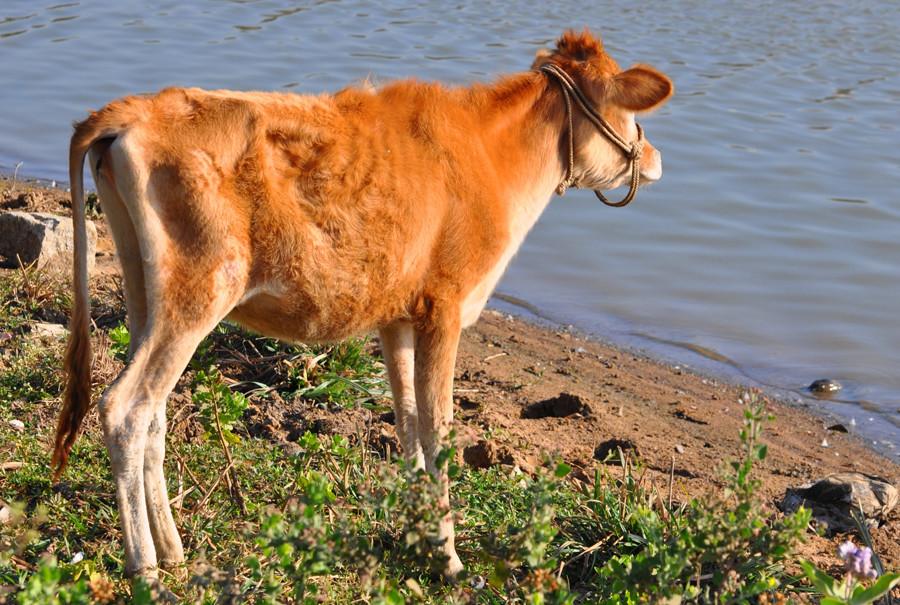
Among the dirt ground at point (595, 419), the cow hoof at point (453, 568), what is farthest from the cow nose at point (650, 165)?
the cow hoof at point (453, 568)

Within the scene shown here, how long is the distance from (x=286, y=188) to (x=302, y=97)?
52 centimetres

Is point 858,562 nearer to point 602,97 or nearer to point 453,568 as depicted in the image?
point 453,568

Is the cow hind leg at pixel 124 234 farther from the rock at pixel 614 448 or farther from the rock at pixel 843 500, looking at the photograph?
the rock at pixel 843 500

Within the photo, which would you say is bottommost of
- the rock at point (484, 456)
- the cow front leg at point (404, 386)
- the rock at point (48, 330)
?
the rock at point (484, 456)

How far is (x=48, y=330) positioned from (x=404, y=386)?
7.71ft

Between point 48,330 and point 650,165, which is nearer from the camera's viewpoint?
point 650,165

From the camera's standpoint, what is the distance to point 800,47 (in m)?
15.1

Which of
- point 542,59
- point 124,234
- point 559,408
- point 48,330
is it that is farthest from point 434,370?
point 48,330

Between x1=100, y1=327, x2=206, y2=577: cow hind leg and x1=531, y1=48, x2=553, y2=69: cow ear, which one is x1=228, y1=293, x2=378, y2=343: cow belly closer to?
x1=100, y1=327, x2=206, y2=577: cow hind leg

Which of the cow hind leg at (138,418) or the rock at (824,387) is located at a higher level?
the cow hind leg at (138,418)

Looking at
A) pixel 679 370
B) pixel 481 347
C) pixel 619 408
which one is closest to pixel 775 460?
pixel 619 408

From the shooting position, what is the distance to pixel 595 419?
6.81 meters

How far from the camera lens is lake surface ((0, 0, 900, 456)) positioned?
29.4 feet

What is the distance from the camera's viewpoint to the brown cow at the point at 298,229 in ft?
13.7
